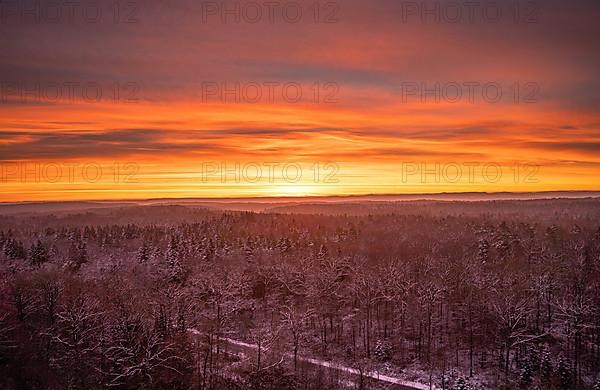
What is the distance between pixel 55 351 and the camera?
5306cm

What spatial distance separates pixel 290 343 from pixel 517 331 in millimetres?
31041

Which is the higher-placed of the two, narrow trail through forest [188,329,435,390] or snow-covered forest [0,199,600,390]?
snow-covered forest [0,199,600,390]

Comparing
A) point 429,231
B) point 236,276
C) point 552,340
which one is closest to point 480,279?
point 552,340

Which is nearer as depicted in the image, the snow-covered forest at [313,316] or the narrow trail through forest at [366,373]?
the snow-covered forest at [313,316]

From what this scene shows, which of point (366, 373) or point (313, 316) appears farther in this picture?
point (313, 316)

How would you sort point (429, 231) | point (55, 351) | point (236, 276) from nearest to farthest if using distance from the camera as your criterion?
point (55, 351), point (236, 276), point (429, 231)

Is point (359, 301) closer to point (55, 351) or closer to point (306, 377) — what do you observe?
point (306, 377)

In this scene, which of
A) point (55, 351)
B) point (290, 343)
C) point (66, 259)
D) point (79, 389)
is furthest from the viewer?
point (66, 259)

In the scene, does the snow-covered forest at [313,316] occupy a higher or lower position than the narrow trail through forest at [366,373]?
higher

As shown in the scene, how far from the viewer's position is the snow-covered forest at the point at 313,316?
4994 centimetres

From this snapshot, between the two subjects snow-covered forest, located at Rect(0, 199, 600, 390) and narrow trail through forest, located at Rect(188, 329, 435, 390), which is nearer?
snow-covered forest, located at Rect(0, 199, 600, 390)

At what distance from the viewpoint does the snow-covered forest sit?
4994 centimetres

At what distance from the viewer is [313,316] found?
269ft

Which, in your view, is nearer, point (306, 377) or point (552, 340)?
point (306, 377)
